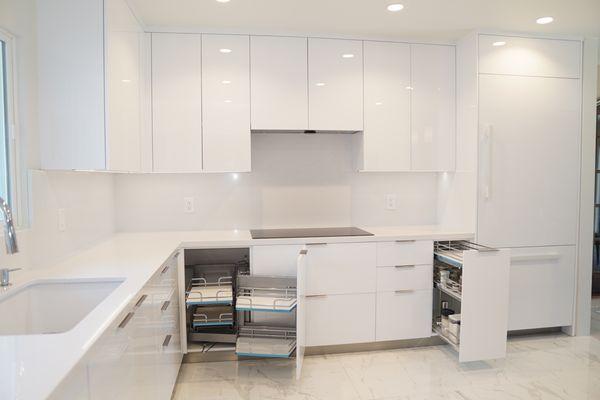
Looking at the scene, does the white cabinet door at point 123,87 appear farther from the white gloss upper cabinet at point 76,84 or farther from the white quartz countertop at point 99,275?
the white quartz countertop at point 99,275

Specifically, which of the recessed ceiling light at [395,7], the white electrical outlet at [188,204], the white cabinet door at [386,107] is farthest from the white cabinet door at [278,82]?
the white electrical outlet at [188,204]

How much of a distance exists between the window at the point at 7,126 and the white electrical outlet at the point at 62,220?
245 millimetres

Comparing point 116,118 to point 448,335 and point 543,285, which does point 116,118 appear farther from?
point 543,285

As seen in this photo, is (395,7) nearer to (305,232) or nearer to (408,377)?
(305,232)

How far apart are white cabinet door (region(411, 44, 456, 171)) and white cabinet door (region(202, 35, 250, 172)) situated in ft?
4.03

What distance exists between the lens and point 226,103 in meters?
2.79

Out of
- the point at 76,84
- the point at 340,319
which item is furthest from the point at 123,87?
the point at 340,319

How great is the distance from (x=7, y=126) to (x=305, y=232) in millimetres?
1840

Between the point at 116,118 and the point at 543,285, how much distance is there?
9.94 feet

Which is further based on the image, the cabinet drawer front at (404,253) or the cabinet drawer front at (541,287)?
the cabinet drawer front at (541,287)

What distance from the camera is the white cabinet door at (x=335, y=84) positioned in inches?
113

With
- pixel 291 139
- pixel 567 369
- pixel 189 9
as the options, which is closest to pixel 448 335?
pixel 567 369

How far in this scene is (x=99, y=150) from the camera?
193 centimetres

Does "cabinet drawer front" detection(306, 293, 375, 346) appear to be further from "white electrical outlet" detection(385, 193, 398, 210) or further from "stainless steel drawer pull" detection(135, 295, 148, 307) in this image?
"stainless steel drawer pull" detection(135, 295, 148, 307)
